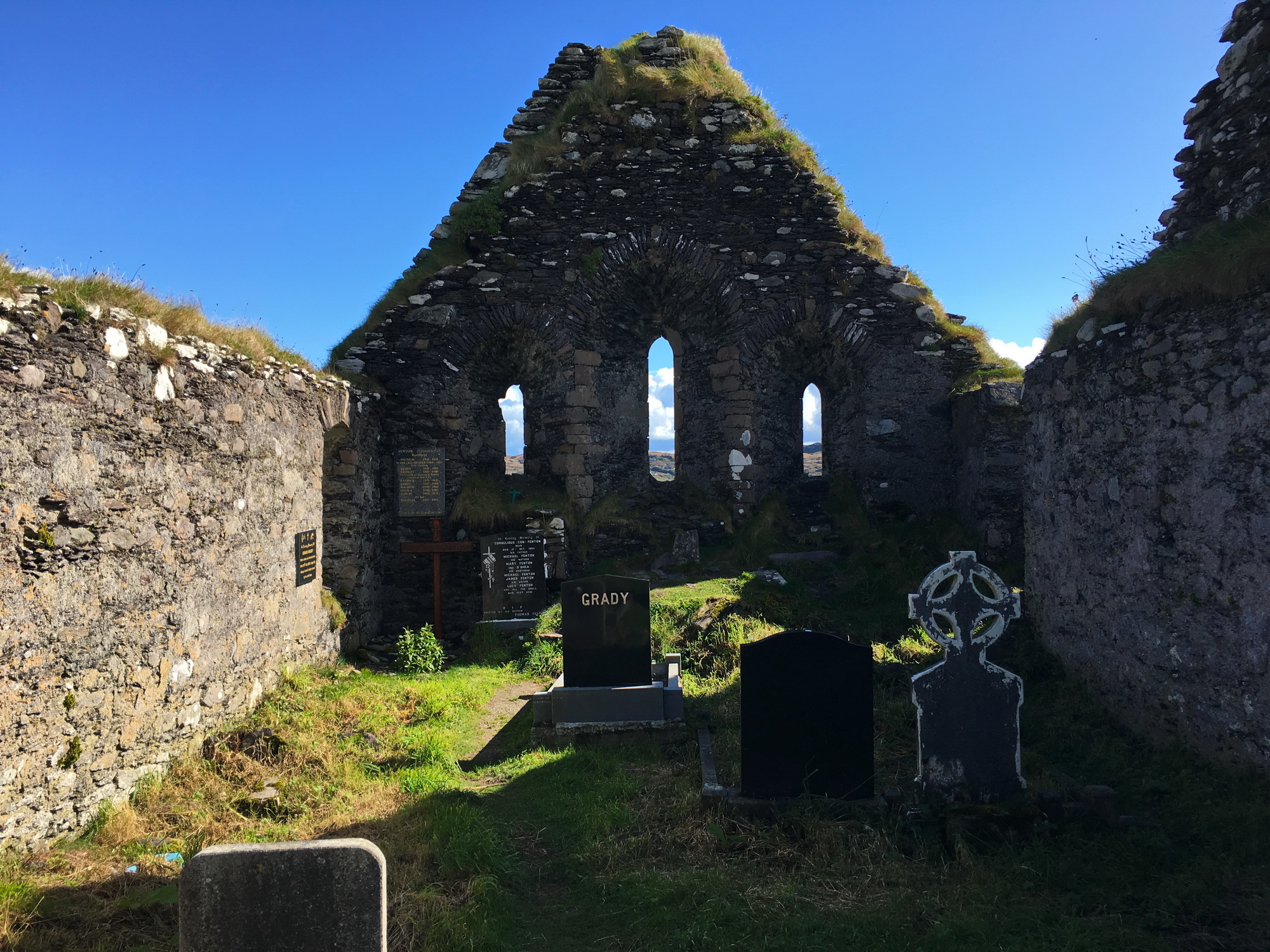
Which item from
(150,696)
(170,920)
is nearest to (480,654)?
(150,696)

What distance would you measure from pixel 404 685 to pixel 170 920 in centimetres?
473

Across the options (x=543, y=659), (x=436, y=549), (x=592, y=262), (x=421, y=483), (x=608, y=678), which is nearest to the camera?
(x=608, y=678)

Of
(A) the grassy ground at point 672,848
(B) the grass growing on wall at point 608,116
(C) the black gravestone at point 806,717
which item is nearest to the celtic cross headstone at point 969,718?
(A) the grassy ground at point 672,848

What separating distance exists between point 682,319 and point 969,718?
9621 millimetres

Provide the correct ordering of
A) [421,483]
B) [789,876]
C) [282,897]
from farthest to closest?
[421,483] → [789,876] → [282,897]

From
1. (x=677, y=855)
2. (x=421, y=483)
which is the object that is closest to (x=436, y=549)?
(x=421, y=483)

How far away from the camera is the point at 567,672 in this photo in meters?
7.19

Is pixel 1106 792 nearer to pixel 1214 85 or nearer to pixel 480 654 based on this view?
pixel 1214 85

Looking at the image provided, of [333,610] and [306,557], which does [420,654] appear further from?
[306,557]

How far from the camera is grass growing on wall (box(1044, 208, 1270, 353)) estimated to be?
521 centimetres

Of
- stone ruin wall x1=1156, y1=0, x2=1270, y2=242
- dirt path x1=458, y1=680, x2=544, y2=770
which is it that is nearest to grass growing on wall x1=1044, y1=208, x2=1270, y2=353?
stone ruin wall x1=1156, y1=0, x2=1270, y2=242

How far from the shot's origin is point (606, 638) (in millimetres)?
7219

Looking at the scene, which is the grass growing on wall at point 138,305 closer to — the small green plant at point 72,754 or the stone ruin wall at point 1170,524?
the small green plant at point 72,754

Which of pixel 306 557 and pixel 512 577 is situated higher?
pixel 306 557
